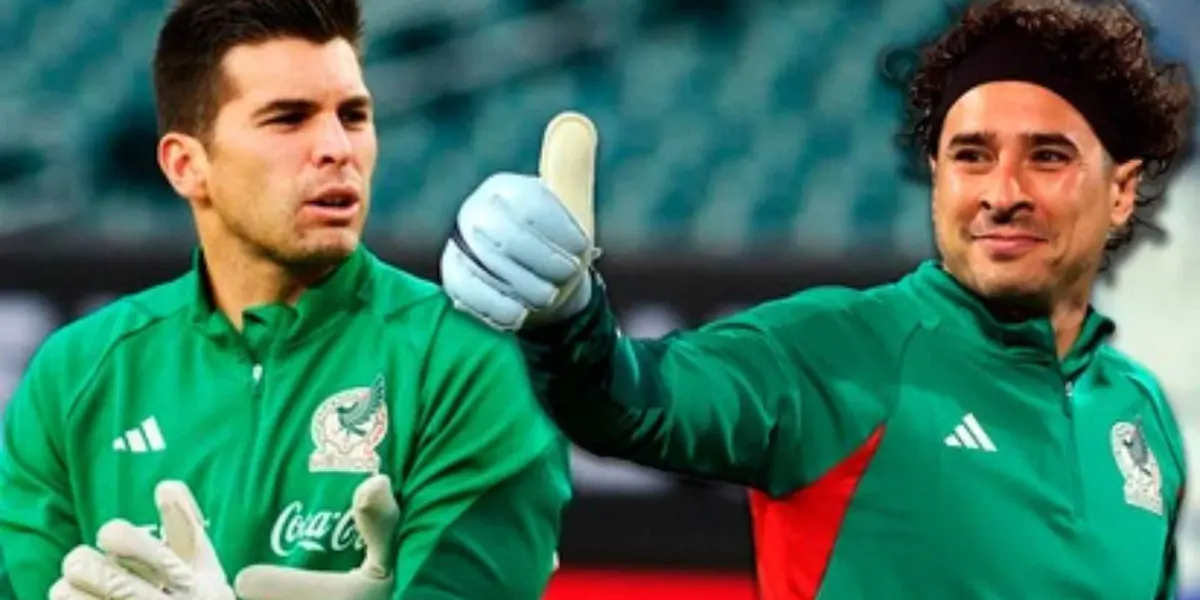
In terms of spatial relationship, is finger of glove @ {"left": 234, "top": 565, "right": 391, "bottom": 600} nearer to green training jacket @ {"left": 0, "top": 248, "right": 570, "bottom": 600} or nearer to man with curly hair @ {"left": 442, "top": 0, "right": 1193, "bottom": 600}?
green training jacket @ {"left": 0, "top": 248, "right": 570, "bottom": 600}

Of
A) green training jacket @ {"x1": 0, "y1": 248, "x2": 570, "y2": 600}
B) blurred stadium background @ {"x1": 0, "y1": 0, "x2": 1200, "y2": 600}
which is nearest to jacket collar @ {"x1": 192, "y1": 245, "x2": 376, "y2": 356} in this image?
green training jacket @ {"x1": 0, "y1": 248, "x2": 570, "y2": 600}

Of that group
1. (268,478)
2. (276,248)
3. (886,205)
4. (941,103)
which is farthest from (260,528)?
(886,205)

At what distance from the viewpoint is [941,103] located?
246 cm

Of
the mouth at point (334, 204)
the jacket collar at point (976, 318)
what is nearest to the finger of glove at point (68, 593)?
the mouth at point (334, 204)

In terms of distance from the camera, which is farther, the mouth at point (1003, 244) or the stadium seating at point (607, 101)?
the stadium seating at point (607, 101)

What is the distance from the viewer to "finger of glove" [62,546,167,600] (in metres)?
2.52

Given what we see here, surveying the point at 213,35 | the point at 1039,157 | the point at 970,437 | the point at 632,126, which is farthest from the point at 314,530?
the point at 632,126

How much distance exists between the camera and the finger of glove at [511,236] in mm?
1710

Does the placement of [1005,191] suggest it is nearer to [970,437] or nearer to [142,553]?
[970,437]

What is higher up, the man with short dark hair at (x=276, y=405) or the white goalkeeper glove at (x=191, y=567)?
the man with short dark hair at (x=276, y=405)

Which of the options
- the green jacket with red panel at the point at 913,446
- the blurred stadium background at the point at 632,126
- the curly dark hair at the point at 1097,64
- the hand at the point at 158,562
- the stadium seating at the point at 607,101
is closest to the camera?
the green jacket with red panel at the point at 913,446

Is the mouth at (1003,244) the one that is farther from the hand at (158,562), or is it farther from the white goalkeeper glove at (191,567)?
the hand at (158,562)

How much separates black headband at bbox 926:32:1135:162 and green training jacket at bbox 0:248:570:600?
0.56 metres

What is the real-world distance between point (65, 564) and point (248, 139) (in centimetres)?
50
